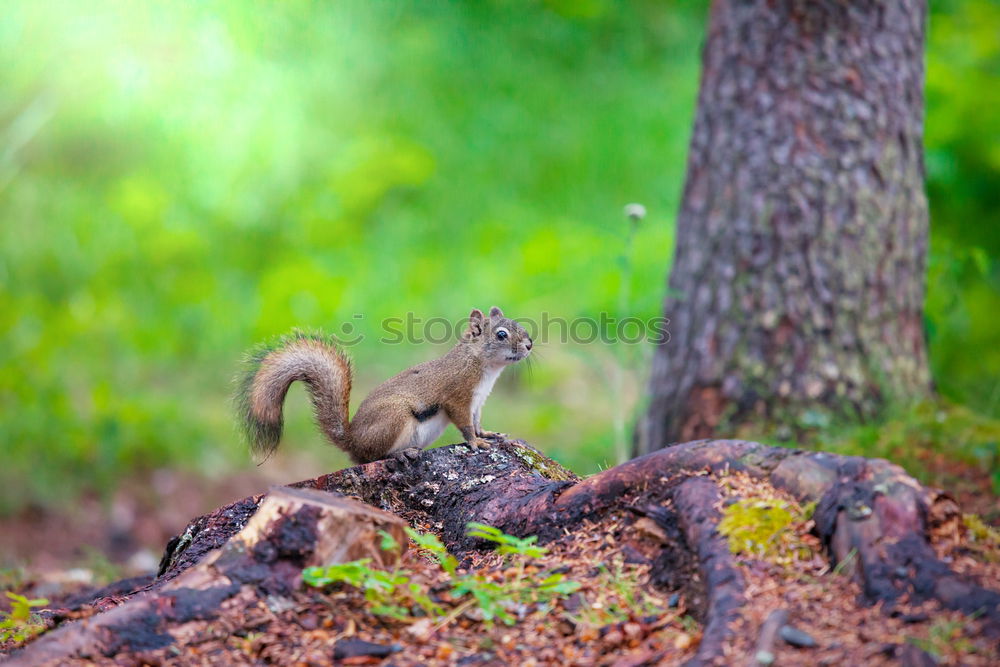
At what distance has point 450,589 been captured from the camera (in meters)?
2.17

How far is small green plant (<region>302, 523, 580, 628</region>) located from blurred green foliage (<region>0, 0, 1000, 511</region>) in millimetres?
2759

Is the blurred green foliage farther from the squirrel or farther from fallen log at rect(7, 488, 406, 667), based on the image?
fallen log at rect(7, 488, 406, 667)

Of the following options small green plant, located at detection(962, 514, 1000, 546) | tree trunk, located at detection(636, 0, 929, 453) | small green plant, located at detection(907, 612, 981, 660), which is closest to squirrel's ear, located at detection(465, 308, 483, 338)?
tree trunk, located at detection(636, 0, 929, 453)

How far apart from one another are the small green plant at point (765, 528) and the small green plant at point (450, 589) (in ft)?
1.24

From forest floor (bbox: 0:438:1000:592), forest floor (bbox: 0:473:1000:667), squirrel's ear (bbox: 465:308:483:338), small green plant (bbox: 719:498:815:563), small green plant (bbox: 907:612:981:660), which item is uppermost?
squirrel's ear (bbox: 465:308:483:338)

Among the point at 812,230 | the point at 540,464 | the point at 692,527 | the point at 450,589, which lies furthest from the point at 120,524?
the point at 692,527

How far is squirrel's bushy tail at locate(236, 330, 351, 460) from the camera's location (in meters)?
3.22

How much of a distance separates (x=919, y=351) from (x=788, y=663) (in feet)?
10.8

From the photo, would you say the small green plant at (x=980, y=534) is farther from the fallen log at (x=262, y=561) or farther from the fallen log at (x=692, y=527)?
the fallen log at (x=262, y=561)

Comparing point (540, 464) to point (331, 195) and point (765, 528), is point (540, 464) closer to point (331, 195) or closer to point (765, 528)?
point (765, 528)

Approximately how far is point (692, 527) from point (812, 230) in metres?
2.65

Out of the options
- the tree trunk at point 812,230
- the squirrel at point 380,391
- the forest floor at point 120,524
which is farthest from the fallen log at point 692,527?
the forest floor at point 120,524

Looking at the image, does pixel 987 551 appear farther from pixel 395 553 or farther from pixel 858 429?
pixel 858 429

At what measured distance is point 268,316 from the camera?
7.04 meters
